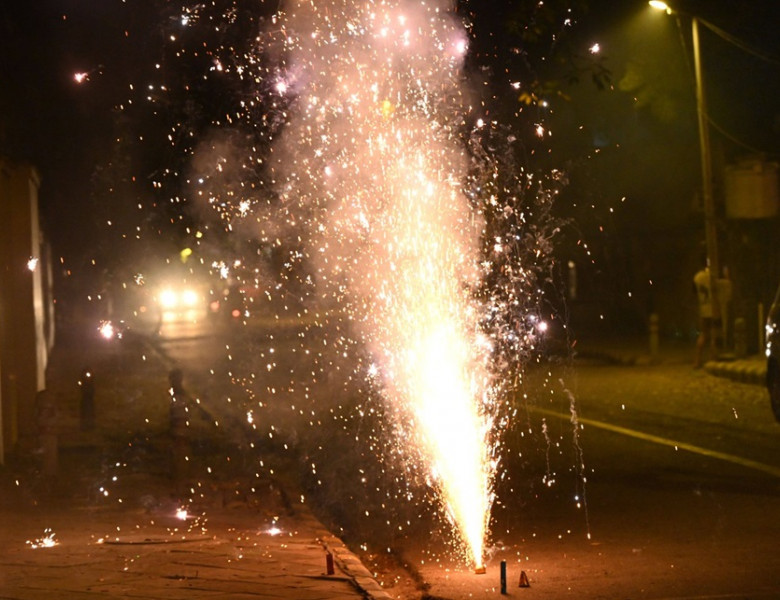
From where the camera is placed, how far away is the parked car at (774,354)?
1355 centimetres

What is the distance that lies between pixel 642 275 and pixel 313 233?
20128mm

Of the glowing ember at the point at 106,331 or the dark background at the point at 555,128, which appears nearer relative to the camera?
the dark background at the point at 555,128

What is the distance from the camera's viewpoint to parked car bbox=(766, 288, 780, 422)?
13.6m

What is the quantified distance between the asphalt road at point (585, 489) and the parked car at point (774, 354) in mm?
338

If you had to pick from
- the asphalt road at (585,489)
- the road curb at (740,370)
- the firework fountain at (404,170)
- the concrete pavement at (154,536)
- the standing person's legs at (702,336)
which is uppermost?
the firework fountain at (404,170)

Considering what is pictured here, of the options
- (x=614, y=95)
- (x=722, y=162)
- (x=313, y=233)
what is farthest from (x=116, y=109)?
(x=614, y=95)

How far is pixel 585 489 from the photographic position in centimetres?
988

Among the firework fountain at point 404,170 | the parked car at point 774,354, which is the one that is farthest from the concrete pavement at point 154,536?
the parked car at point 774,354

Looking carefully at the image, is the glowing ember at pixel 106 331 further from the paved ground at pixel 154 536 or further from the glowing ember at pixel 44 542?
the glowing ember at pixel 44 542

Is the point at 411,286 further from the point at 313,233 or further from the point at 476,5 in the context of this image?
the point at 476,5

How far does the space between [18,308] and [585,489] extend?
7421 mm

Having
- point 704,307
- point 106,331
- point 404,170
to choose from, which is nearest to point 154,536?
point 404,170

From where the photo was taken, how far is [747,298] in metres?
25.0

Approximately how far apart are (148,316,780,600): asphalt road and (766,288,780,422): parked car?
13.3 inches
